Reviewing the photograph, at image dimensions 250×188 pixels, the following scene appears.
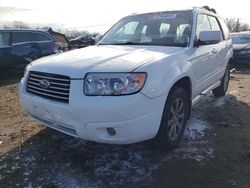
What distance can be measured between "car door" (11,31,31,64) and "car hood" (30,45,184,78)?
6140 mm

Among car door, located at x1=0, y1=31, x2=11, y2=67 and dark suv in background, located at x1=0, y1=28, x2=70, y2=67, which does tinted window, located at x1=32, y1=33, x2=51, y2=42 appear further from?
car door, located at x1=0, y1=31, x2=11, y2=67

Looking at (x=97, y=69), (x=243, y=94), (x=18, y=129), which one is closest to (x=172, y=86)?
(x=97, y=69)

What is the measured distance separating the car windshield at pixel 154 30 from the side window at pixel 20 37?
18.0 feet

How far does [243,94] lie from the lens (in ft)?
23.9

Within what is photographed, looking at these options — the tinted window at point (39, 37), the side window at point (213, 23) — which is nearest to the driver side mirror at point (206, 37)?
the side window at point (213, 23)

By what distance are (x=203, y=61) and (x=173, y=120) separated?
1.25 metres

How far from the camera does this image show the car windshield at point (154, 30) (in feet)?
14.9

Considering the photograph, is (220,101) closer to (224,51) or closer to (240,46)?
(224,51)

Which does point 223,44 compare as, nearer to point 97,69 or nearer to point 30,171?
point 97,69

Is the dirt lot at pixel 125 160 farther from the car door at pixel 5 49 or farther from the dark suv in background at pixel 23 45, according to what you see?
the dark suv in background at pixel 23 45

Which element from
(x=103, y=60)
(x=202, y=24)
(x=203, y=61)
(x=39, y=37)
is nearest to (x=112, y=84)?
(x=103, y=60)

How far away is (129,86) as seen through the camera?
3.24m

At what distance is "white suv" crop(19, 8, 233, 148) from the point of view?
10.6 feet

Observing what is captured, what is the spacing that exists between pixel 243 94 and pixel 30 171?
205 inches
